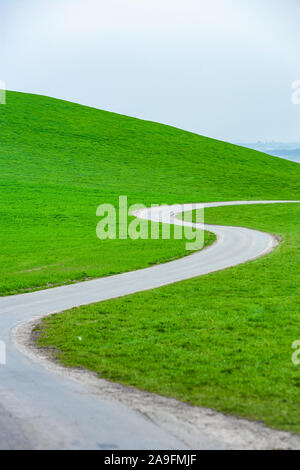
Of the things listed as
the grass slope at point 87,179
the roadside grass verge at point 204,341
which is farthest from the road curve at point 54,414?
the grass slope at point 87,179

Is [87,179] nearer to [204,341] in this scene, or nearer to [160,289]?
[160,289]

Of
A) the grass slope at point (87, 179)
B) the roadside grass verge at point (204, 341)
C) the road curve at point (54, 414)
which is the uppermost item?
the grass slope at point (87, 179)

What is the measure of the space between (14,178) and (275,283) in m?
51.3

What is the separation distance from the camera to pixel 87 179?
71.4 m

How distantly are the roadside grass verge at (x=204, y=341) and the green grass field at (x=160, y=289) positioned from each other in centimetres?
4

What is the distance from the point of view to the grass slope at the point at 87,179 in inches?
1195

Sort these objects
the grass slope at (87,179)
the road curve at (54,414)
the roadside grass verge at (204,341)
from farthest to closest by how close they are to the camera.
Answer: the grass slope at (87,179) → the roadside grass verge at (204,341) → the road curve at (54,414)

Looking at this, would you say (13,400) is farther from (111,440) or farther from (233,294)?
(233,294)

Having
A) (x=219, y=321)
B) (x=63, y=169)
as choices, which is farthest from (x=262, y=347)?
(x=63, y=169)

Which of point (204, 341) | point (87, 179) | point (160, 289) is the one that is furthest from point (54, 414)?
point (87, 179)

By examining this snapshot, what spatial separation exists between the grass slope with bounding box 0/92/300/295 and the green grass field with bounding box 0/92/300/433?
187mm

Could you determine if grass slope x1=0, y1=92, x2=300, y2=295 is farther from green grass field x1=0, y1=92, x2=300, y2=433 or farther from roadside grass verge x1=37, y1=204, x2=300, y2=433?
roadside grass verge x1=37, y1=204, x2=300, y2=433

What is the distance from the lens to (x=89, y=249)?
3406 cm

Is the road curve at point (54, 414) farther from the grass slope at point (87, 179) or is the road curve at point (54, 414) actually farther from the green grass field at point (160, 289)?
the grass slope at point (87, 179)
